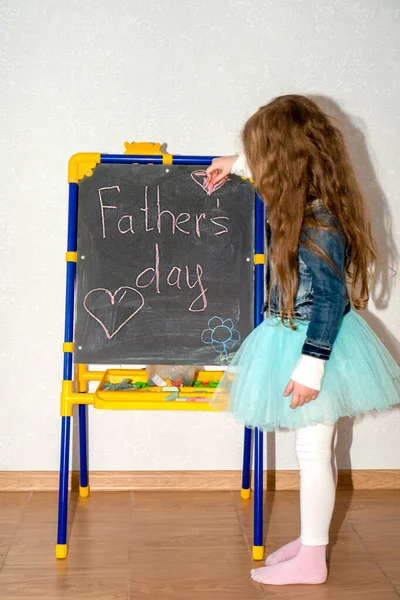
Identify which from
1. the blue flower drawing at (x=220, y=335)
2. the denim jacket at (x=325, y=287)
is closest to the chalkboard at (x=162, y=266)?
the blue flower drawing at (x=220, y=335)

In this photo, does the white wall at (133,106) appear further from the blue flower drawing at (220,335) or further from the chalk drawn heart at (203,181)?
the blue flower drawing at (220,335)

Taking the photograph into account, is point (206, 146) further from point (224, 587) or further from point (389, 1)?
point (224, 587)

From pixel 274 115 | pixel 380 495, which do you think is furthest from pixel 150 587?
pixel 274 115

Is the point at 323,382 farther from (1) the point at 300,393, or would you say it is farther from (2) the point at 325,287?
(2) the point at 325,287

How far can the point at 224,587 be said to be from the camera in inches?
77.8

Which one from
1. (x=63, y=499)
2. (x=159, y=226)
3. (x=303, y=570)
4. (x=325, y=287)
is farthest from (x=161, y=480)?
(x=325, y=287)

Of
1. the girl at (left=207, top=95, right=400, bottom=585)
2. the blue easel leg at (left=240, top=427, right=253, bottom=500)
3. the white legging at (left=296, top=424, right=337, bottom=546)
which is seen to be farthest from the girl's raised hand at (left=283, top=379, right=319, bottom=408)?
the blue easel leg at (left=240, top=427, right=253, bottom=500)

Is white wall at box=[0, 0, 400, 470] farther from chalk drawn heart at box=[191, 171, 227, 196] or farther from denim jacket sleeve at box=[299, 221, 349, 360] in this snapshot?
denim jacket sleeve at box=[299, 221, 349, 360]

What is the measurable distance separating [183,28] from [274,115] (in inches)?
36.5

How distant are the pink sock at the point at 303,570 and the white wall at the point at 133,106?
0.81m

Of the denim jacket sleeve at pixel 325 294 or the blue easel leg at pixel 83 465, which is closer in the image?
the denim jacket sleeve at pixel 325 294

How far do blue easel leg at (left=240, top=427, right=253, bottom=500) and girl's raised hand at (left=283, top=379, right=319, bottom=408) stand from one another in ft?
2.40

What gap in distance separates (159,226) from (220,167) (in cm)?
28

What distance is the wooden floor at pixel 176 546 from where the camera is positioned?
1959 mm
